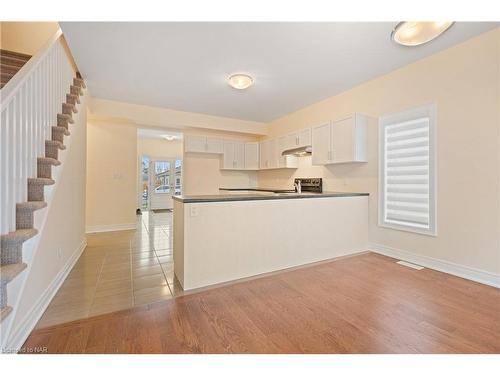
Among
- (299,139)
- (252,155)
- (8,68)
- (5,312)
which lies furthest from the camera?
(252,155)

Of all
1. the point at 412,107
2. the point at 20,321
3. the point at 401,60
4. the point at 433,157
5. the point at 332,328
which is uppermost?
the point at 401,60

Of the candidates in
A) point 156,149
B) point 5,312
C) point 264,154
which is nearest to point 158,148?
point 156,149

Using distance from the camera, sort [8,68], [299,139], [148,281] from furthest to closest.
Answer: [299,139] < [8,68] < [148,281]

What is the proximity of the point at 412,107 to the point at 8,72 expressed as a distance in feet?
17.4

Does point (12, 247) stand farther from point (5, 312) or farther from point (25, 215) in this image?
point (5, 312)

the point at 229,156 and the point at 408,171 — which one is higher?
the point at 229,156

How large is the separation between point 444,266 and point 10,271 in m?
4.10

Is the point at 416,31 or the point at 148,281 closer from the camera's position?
the point at 416,31

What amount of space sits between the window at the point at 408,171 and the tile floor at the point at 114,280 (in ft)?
10.1

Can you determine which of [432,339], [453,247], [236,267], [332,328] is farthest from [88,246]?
[453,247]

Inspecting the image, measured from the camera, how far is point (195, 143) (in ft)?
18.5

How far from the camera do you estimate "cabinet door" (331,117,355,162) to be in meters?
3.49
